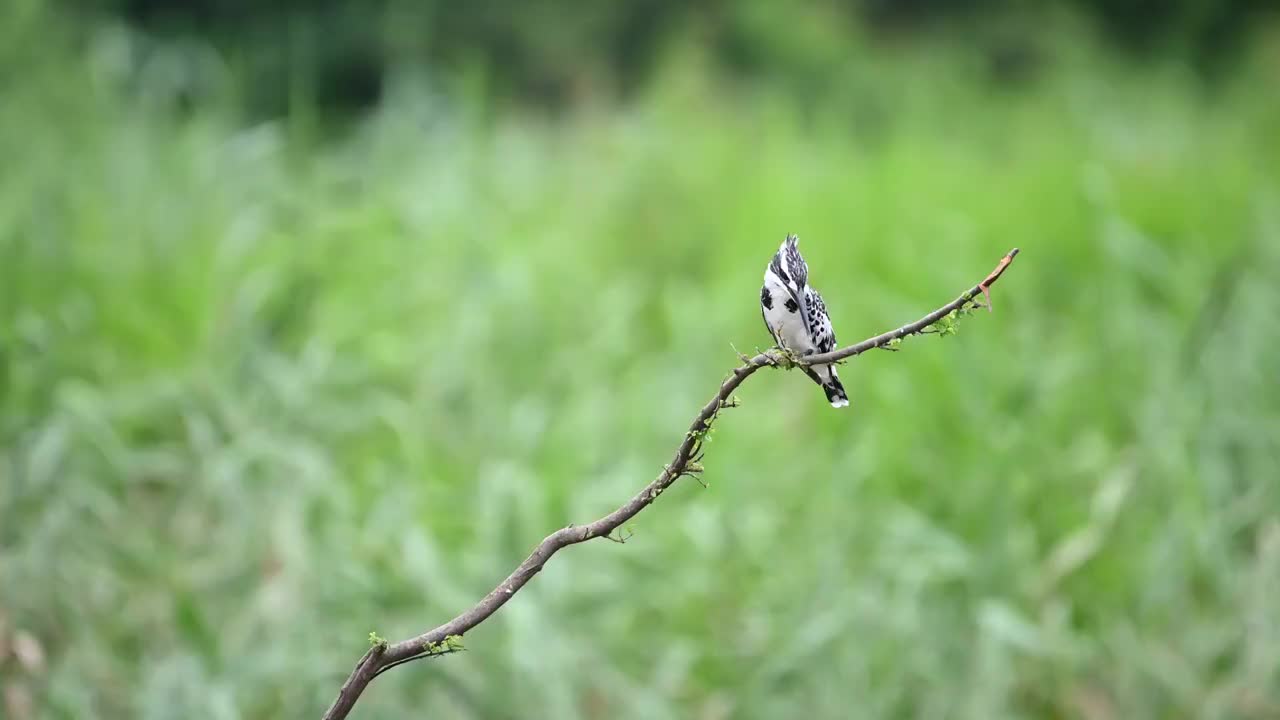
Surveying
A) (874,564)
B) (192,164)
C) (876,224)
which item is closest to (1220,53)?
(876,224)

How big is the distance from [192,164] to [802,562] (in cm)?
316

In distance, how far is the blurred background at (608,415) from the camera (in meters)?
3.72

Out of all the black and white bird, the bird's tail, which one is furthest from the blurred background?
the black and white bird

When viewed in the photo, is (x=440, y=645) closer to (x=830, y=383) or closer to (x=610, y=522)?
(x=610, y=522)

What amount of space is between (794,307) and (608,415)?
8.67ft

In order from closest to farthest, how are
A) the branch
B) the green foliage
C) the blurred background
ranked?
the branch, the green foliage, the blurred background

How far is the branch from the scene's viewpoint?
144 centimetres

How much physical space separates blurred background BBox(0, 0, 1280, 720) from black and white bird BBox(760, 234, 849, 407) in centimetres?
176

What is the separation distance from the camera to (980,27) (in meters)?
9.49

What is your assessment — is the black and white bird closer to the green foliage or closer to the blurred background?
the green foliage

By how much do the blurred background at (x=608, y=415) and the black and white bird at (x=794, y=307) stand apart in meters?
1.76

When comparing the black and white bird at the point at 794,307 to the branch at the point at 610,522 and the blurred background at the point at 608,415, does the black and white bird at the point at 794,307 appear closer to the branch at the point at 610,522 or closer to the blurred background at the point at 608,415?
the branch at the point at 610,522

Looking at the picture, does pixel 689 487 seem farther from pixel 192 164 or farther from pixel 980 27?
pixel 980 27

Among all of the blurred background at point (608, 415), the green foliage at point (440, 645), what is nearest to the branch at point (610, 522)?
the green foliage at point (440, 645)
